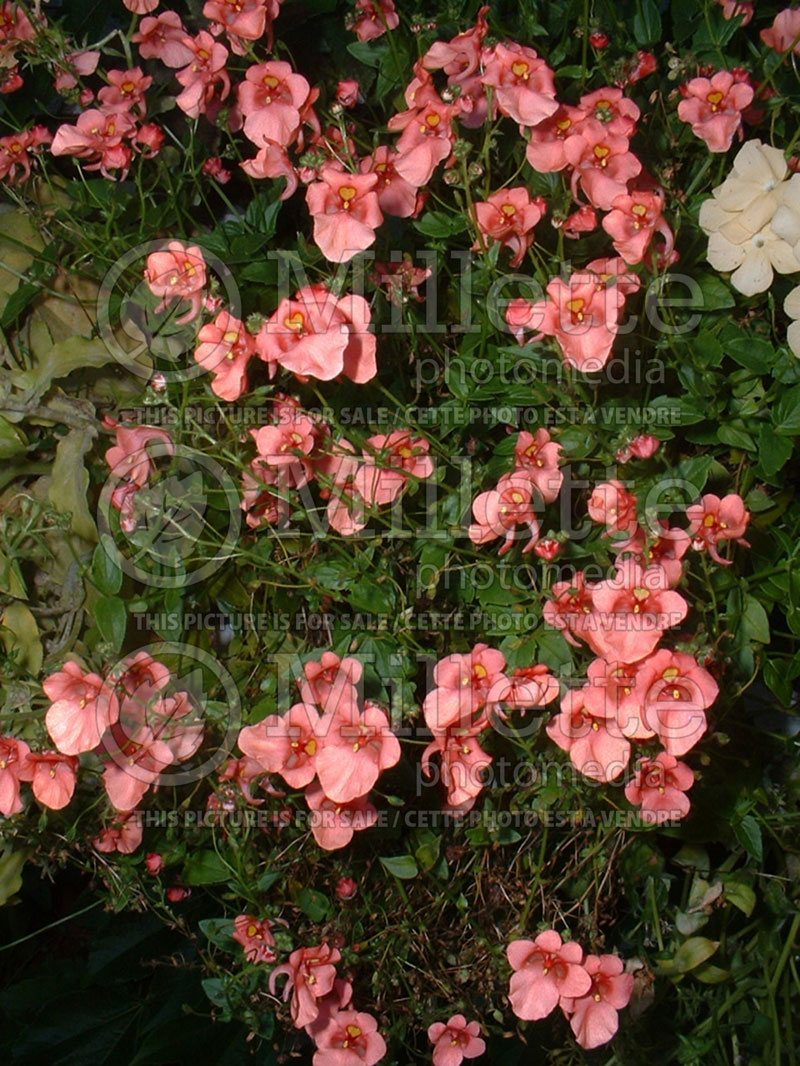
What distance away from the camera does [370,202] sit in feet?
2.86

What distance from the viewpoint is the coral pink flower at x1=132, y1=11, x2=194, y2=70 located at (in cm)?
100

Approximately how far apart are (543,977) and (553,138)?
2.52ft

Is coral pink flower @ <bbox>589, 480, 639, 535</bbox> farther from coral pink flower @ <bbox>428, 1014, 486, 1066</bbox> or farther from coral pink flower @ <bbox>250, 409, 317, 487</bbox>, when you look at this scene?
coral pink flower @ <bbox>428, 1014, 486, 1066</bbox>

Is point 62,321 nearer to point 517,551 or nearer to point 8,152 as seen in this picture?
point 8,152

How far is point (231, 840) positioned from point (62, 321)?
0.58 metres

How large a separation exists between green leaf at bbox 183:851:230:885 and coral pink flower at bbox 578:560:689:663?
46 cm

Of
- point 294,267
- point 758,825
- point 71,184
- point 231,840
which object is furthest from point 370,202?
point 758,825

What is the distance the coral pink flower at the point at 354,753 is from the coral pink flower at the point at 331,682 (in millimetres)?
23

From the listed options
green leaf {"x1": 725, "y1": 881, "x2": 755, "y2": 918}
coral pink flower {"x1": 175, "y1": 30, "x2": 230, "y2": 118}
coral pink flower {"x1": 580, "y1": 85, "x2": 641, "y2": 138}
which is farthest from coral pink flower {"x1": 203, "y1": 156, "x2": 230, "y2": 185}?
green leaf {"x1": 725, "y1": 881, "x2": 755, "y2": 918}

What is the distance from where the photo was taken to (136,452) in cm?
96

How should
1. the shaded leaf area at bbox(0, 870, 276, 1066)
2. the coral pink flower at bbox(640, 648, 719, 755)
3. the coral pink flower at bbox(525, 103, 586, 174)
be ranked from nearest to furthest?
the coral pink flower at bbox(640, 648, 719, 755)
the coral pink flower at bbox(525, 103, 586, 174)
the shaded leaf area at bbox(0, 870, 276, 1066)

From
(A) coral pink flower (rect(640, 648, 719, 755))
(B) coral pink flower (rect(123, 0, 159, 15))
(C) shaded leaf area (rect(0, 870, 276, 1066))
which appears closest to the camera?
(A) coral pink flower (rect(640, 648, 719, 755))

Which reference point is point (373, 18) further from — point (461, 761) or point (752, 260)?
point (461, 761)

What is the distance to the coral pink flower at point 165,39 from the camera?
1.00m
